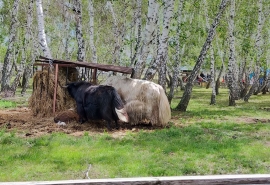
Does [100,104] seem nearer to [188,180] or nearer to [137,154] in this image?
[137,154]

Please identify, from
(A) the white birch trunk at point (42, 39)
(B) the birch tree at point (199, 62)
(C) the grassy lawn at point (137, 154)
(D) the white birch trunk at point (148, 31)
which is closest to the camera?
(C) the grassy lawn at point (137, 154)

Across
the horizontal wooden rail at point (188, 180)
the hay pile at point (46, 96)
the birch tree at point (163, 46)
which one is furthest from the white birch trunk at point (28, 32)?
the horizontal wooden rail at point (188, 180)

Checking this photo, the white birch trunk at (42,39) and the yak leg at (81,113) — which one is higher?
the white birch trunk at (42,39)

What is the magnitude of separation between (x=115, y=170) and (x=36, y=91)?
23.0 feet

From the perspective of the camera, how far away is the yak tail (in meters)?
9.91

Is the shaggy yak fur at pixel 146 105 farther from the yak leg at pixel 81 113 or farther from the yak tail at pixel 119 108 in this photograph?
the yak leg at pixel 81 113

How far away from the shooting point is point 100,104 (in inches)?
403

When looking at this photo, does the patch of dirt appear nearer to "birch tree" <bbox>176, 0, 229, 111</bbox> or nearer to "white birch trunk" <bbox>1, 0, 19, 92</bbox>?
"birch tree" <bbox>176, 0, 229, 111</bbox>

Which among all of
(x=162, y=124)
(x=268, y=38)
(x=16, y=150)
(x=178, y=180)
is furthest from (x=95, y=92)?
(x=268, y=38)

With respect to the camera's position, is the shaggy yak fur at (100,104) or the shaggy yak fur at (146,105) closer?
the shaggy yak fur at (100,104)

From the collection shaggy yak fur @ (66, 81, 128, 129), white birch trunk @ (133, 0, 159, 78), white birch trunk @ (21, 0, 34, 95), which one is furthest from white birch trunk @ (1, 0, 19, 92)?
shaggy yak fur @ (66, 81, 128, 129)

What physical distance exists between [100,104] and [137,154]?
3.37 meters

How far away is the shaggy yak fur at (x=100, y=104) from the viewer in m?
10.0

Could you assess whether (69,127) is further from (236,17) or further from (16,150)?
(236,17)
